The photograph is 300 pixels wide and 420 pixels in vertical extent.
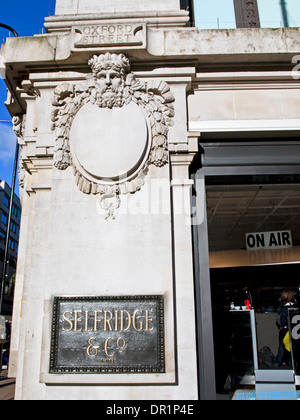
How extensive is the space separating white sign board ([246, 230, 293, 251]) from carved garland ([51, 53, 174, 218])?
183 inches

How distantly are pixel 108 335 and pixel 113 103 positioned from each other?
343cm

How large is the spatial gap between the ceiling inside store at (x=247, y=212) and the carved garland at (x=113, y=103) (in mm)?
1310

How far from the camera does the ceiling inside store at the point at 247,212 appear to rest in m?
6.72

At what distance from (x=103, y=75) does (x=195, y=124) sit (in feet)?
5.39

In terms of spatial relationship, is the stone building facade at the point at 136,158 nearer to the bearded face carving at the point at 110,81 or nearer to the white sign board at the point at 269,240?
the bearded face carving at the point at 110,81

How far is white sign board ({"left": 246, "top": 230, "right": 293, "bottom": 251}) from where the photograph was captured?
959 cm

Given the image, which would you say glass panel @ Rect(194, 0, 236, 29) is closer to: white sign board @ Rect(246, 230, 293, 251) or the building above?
the building above

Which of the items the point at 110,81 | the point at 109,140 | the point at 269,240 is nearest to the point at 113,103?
the point at 110,81

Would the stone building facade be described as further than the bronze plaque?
Yes

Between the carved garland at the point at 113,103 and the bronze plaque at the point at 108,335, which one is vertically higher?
the carved garland at the point at 113,103

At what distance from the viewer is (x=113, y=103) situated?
19.1 ft

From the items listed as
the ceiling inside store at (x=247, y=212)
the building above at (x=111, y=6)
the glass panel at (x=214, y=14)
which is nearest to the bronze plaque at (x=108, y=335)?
the ceiling inside store at (x=247, y=212)

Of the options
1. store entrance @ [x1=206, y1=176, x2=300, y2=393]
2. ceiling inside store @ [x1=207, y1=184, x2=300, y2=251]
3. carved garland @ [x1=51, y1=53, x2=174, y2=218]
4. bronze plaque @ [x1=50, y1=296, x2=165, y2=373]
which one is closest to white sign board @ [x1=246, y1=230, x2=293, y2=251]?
store entrance @ [x1=206, y1=176, x2=300, y2=393]
